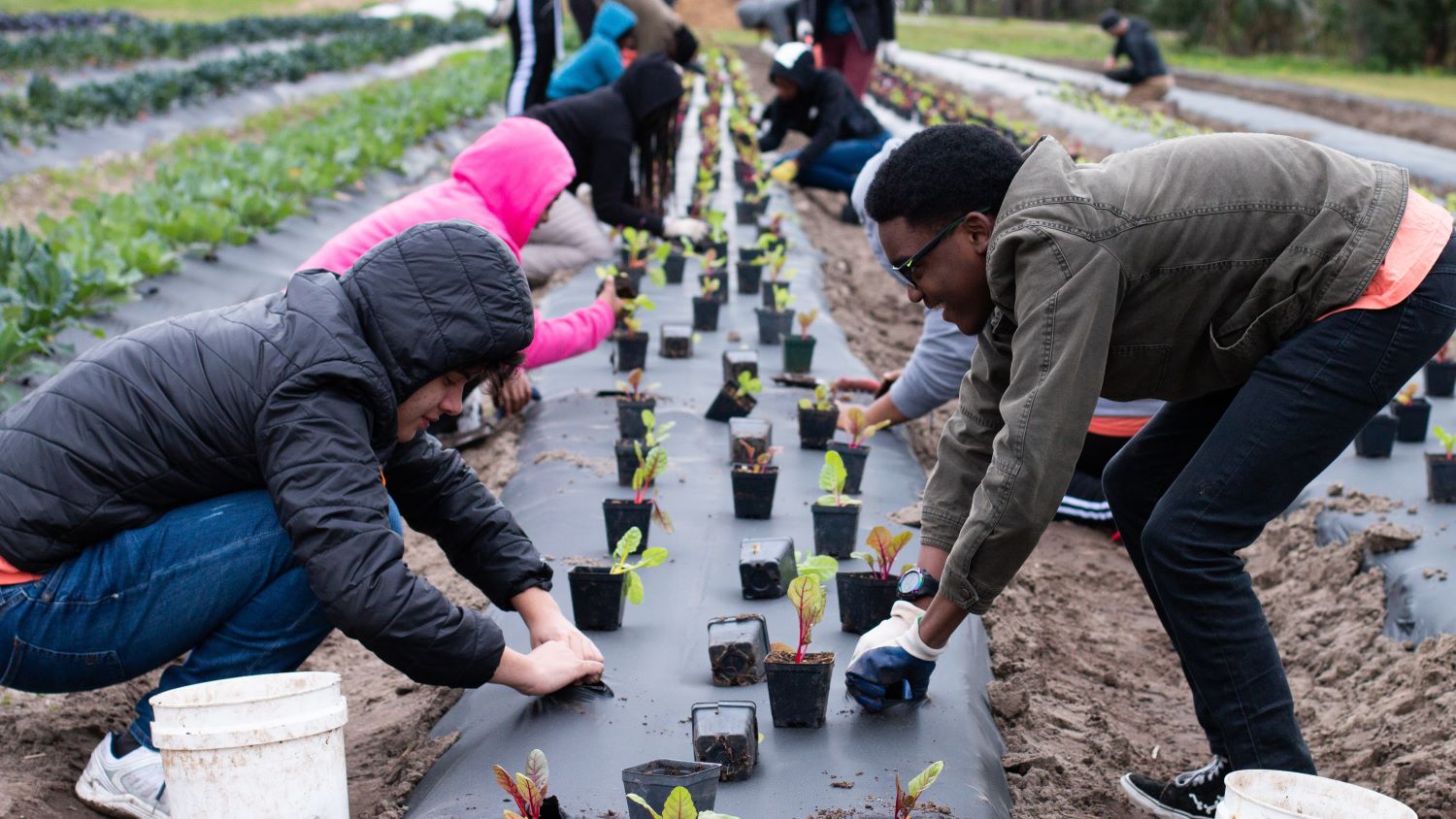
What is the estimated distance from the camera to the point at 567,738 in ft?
7.59

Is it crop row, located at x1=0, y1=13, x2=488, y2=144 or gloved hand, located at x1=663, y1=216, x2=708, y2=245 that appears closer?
gloved hand, located at x1=663, y1=216, x2=708, y2=245

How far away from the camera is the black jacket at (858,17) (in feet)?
33.1

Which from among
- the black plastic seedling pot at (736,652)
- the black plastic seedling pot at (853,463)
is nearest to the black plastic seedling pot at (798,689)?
the black plastic seedling pot at (736,652)

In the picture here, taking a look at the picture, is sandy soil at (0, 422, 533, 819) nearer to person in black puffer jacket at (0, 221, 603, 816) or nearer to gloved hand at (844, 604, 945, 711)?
person in black puffer jacket at (0, 221, 603, 816)

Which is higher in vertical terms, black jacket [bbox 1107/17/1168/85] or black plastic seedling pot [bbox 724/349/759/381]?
black plastic seedling pot [bbox 724/349/759/381]

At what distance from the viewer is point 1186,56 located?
3388cm

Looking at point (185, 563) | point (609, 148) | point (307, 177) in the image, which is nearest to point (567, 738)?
point (185, 563)

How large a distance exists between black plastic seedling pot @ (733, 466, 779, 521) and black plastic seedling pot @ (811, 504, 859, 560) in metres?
0.26

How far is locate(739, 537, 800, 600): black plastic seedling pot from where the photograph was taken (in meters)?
2.94

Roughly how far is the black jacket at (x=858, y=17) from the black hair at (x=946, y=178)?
844 centimetres

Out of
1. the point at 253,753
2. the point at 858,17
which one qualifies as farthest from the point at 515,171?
the point at 858,17

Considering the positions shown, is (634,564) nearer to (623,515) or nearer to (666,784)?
(623,515)

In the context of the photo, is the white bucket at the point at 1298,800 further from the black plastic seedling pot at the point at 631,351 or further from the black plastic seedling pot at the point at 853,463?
the black plastic seedling pot at the point at 631,351

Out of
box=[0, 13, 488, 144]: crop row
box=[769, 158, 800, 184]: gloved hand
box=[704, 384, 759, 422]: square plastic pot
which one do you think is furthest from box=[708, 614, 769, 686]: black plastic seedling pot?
box=[0, 13, 488, 144]: crop row
